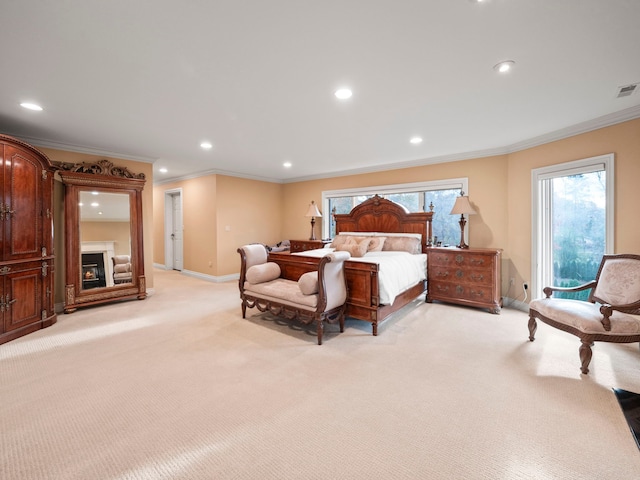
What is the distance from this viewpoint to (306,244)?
20.9ft

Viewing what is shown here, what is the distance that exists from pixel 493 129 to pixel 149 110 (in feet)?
13.6

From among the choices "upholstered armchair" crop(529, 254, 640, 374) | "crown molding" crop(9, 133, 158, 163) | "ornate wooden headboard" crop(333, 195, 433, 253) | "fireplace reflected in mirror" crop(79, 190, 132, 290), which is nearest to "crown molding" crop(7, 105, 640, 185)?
"crown molding" crop(9, 133, 158, 163)

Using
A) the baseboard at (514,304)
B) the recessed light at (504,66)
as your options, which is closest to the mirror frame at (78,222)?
the recessed light at (504,66)

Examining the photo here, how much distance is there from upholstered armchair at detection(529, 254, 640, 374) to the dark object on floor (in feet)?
0.92

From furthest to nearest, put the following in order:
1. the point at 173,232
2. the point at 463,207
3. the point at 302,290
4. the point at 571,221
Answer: the point at 173,232, the point at 463,207, the point at 571,221, the point at 302,290

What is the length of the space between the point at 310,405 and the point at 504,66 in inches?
116

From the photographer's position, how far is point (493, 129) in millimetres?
3623

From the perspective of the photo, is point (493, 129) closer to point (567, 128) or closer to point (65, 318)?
point (567, 128)

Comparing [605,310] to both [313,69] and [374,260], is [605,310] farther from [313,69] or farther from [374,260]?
[313,69]

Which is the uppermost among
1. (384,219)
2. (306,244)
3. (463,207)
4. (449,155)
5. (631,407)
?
(449,155)

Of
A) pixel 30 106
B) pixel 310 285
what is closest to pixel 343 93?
pixel 310 285

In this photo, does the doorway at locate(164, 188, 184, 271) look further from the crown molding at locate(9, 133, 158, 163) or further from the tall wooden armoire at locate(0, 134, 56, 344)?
the tall wooden armoire at locate(0, 134, 56, 344)

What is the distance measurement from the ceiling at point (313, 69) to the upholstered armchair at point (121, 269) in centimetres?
187

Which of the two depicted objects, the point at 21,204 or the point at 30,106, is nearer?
the point at 30,106
